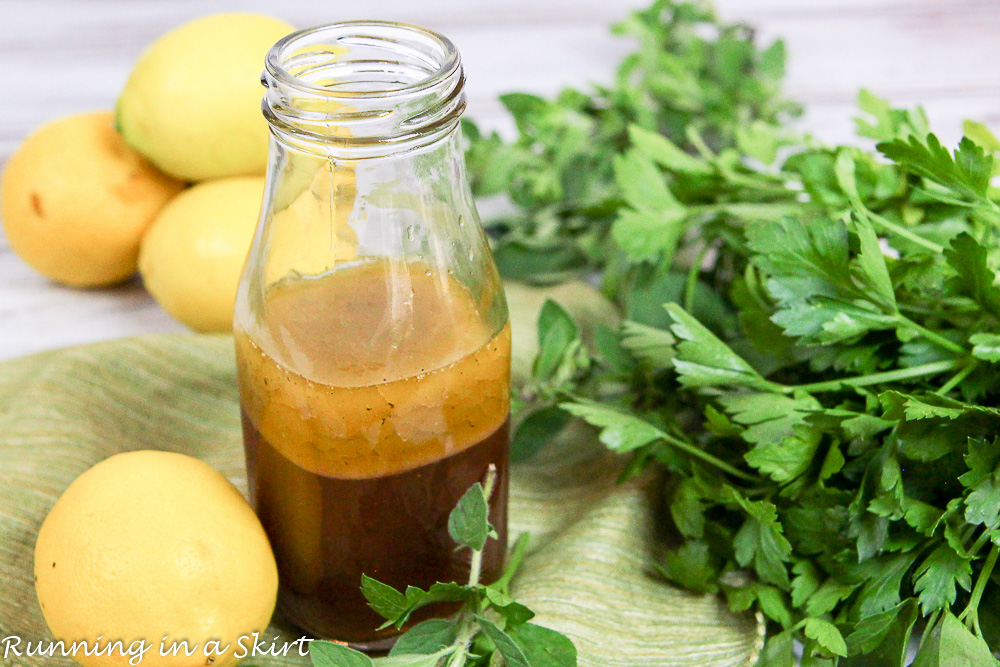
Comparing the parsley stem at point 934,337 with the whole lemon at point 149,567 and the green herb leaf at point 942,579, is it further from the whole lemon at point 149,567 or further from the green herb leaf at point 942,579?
the whole lemon at point 149,567

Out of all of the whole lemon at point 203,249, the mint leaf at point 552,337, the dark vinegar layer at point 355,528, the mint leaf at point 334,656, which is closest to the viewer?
the mint leaf at point 334,656

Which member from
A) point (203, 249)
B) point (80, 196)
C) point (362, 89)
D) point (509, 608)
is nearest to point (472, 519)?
point (509, 608)

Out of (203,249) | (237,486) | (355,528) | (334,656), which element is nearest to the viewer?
(334,656)

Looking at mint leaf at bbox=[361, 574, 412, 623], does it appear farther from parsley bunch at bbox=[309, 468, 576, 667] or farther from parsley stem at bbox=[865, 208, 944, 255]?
parsley stem at bbox=[865, 208, 944, 255]

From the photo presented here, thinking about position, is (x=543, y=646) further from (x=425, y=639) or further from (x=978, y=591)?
(x=978, y=591)

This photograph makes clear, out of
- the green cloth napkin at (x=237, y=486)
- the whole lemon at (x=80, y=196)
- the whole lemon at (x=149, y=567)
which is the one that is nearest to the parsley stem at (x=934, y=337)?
the green cloth napkin at (x=237, y=486)

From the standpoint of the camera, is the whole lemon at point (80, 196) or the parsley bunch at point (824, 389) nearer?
the parsley bunch at point (824, 389)

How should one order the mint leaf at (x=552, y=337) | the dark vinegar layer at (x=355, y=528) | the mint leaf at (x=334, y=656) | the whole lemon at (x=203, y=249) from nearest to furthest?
1. the mint leaf at (x=334, y=656)
2. the dark vinegar layer at (x=355, y=528)
3. the mint leaf at (x=552, y=337)
4. the whole lemon at (x=203, y=249)
